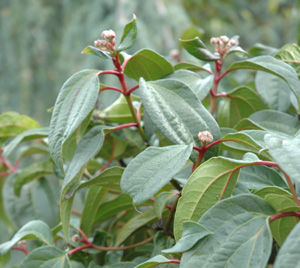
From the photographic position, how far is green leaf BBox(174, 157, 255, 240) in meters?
0.46

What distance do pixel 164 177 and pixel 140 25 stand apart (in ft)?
5.00

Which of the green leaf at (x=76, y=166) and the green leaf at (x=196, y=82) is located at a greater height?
the green leaf at (x=196, y=82)

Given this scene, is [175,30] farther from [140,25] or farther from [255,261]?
[255,261]

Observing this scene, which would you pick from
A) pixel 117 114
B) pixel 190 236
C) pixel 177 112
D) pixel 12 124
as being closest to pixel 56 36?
pixel 12 124

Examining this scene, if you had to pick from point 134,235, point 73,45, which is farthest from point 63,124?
point 73,45

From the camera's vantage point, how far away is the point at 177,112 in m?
0.53

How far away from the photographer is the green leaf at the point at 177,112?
20.3 inches

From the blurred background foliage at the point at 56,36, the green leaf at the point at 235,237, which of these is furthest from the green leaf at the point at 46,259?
the blurred background foliage at the point at 56,36

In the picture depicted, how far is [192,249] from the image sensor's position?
42 centimetres

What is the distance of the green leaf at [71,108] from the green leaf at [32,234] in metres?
0.13

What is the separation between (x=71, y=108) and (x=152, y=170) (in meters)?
0.14

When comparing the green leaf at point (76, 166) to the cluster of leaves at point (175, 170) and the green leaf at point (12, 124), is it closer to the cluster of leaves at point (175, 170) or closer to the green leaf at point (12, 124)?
the cluster of leaves at point (175, 170)

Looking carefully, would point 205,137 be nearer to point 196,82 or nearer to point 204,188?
point 204,188

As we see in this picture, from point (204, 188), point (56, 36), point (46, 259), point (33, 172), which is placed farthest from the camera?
point (56, 36)
